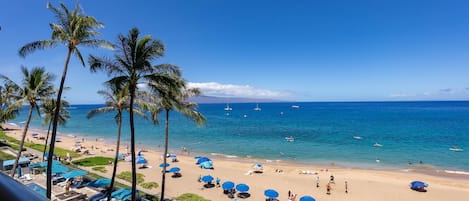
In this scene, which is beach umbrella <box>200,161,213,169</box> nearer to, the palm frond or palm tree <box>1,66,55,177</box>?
palm tree <box>1,66,55,177</box>

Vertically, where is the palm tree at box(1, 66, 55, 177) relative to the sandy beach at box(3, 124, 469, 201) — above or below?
above

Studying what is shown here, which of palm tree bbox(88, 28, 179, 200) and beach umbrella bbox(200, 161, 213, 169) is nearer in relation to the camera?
palm tree bbox(88, 28, 179, 200)

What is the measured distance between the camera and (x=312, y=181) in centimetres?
2511

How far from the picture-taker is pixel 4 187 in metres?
1.18

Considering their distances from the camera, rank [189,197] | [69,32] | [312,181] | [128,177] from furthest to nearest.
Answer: [312,181] < [128,177] < [189,197] < [69,32]

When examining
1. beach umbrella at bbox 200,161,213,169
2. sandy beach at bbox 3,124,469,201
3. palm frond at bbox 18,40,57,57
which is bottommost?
sandy beach at bbox 3,124,469,201

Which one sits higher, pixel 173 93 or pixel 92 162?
pixel 173 93

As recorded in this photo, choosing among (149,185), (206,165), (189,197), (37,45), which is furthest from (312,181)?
(37,45)

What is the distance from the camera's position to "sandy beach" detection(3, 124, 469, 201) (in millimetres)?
20984

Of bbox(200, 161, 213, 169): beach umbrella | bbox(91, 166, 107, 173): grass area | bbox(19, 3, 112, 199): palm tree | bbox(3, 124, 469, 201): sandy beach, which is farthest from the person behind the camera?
bbox(200, 161, 213, 169): beach umbrella

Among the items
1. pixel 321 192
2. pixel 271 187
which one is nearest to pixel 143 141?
pixel 271 187

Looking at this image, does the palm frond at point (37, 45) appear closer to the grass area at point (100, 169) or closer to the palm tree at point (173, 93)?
the palm tree at point (173, 93)

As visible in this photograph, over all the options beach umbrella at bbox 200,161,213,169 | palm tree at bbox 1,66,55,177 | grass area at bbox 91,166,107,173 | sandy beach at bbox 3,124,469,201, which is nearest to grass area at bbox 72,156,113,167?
grass area at bbox 91,166,107,173

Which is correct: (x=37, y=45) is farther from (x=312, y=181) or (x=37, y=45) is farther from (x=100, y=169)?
(x=312, y=181)
